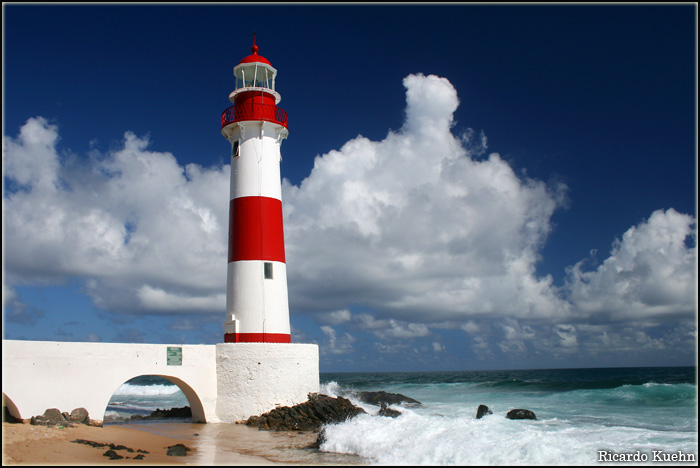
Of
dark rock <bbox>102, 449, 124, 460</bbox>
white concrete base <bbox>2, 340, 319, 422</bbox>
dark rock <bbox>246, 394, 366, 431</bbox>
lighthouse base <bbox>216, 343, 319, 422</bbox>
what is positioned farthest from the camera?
lighthouse base <bbox>216, 343, 319, 422</bbox>

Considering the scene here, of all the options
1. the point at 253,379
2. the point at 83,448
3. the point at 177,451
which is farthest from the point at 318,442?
the point at 83,448

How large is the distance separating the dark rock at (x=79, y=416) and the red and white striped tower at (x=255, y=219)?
3948 millimetres

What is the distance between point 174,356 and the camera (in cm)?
1338

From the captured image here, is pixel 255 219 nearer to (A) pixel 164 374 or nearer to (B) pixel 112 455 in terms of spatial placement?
(A) pixel 164 374

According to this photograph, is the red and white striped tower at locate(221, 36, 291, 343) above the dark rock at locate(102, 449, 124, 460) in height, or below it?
above

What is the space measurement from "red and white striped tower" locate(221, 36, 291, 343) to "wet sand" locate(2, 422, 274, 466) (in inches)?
150

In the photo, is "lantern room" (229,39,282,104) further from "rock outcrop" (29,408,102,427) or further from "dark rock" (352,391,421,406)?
"dark rock" (352,391,421,406)

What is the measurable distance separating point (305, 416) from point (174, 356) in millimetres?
3548

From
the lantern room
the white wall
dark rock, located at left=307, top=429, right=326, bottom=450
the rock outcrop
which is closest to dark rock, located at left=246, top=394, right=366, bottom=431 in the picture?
the white wall

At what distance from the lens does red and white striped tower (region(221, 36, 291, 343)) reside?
1462 cm

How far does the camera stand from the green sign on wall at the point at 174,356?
43.7 feet

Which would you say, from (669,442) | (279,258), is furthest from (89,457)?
(669,442)

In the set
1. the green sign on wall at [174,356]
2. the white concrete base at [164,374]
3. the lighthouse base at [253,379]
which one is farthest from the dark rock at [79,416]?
the lighthouse base at [253,379]

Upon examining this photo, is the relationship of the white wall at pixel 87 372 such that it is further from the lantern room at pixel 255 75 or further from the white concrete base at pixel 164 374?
the lantern room at pixel 255 75
